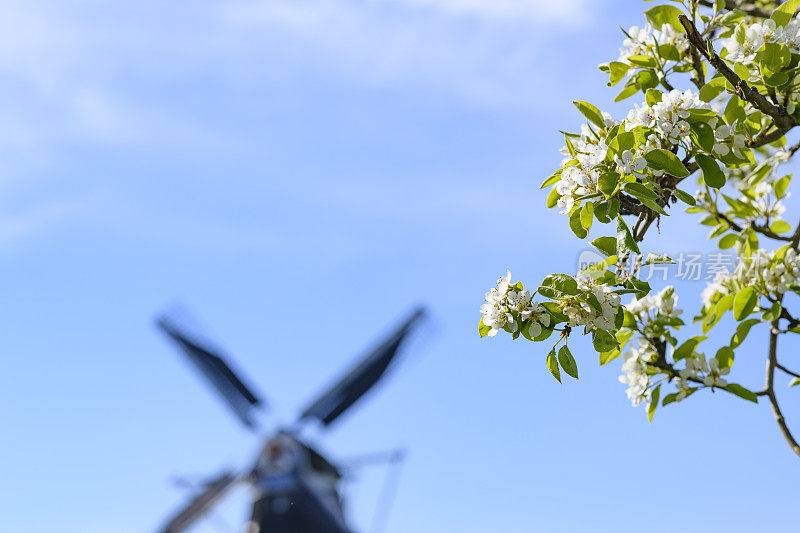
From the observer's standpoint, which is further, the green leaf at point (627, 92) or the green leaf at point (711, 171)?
the green leaf at point (627, 92)

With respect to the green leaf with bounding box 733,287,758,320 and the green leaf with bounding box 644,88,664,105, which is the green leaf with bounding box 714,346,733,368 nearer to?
the green leaf with bounding box 733,287,758,320

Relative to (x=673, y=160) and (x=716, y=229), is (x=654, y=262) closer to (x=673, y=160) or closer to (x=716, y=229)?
(x=673, y=160)

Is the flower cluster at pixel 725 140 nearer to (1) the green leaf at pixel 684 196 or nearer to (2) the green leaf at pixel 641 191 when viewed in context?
(1) the green leaf at pixel 684 196

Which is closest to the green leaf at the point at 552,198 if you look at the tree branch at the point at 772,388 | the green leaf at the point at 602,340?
the green leaf at the point at 602,340

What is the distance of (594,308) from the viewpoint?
282 centimetres

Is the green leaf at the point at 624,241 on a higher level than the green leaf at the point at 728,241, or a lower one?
lower

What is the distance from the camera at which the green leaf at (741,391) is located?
357 centimetres

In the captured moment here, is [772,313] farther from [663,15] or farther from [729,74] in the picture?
[663,15]

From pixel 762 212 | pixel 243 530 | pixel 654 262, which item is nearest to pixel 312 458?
pixel 243 530

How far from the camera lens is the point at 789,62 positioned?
2.98 meters

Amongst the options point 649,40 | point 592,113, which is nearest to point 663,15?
point 649,40

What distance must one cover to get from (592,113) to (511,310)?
901mm

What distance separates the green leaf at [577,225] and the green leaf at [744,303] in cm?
105

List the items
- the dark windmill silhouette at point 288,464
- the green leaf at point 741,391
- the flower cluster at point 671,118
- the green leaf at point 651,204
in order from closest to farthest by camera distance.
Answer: the green leaf at point 651,204 → the flower cluster at point 671,118 → the green leaf at point 741,391 → the dark windmill silhouette at point 288,464
